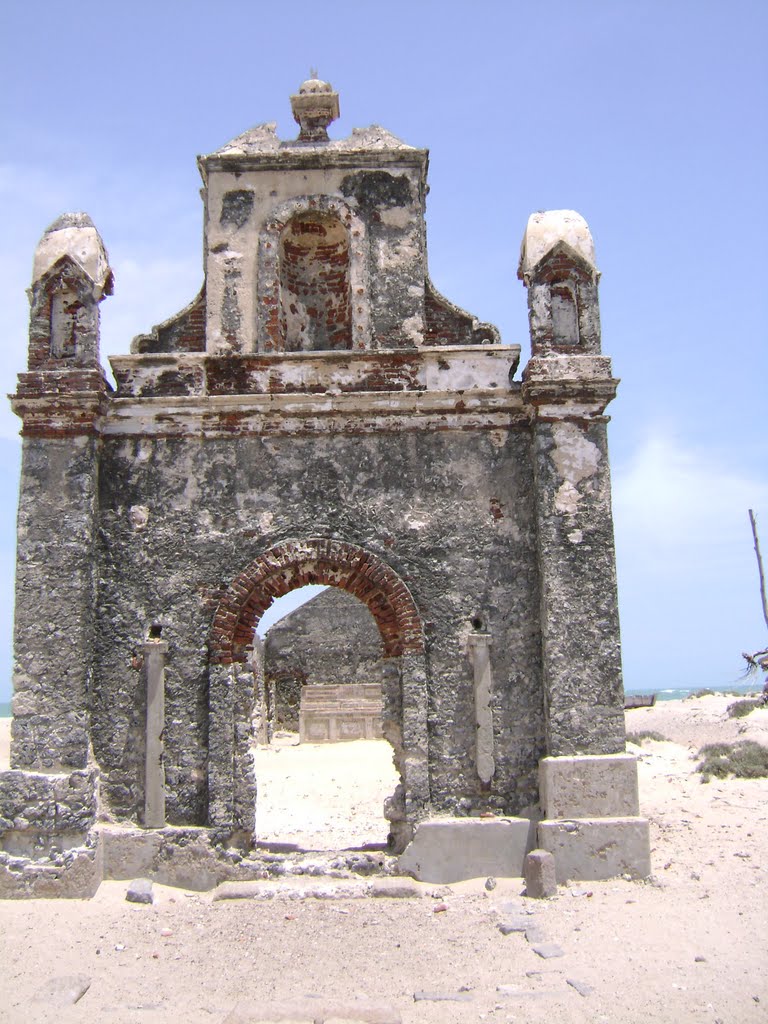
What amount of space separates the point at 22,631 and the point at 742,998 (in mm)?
6352

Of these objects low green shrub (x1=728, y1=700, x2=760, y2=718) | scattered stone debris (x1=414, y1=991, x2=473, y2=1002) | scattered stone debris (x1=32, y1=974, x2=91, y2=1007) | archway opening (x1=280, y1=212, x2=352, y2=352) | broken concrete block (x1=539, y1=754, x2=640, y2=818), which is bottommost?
scattered stone debris (x1=414, y1=991, x2=473, y2=1002)

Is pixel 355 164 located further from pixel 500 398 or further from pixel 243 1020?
pixel 243 1020

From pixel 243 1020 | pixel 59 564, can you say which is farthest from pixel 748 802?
pixel 59 564

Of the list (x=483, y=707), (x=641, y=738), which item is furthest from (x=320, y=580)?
(x=641, y=738)

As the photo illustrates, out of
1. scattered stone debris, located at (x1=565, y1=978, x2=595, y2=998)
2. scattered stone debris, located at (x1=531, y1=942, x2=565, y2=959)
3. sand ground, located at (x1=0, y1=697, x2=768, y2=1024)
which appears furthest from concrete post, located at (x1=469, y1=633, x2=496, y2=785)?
scattered stone debris, located at (x1=565, y1=978, x2=595, y2=998)

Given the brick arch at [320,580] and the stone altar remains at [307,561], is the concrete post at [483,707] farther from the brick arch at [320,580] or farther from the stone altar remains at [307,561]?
the brick arch at [320,580]

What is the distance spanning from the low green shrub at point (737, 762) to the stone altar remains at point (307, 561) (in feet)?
17.7

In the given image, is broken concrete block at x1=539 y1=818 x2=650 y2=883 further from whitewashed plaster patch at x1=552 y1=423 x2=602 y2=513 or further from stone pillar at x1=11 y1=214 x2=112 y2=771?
stone pillar at x1=11 y1=214 x2=112 y2=771

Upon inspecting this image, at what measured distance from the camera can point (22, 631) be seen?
8.30 metres

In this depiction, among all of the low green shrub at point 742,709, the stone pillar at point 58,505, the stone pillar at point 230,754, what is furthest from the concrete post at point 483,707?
the low green shrub at point 742,709

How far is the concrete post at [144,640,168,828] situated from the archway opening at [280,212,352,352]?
3.52m

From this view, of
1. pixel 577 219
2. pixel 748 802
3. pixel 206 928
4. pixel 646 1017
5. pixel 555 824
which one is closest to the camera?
pixel 646 1017

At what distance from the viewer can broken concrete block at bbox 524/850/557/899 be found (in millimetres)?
7652

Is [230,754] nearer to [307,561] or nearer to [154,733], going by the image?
[154,733]
